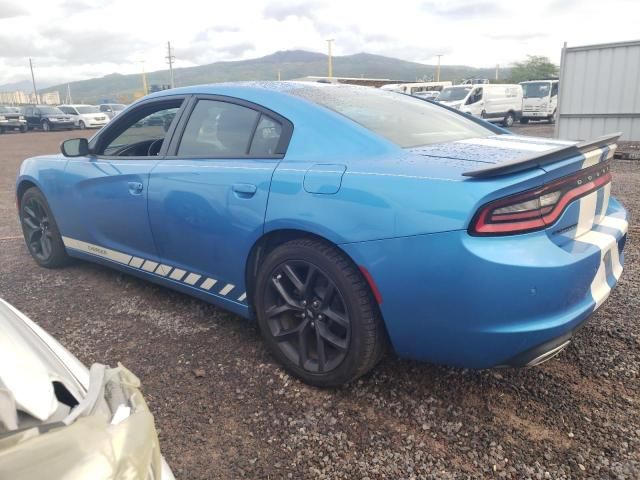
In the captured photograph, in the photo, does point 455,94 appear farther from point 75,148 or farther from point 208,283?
point 208,283

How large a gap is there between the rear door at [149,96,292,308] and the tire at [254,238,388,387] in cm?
22

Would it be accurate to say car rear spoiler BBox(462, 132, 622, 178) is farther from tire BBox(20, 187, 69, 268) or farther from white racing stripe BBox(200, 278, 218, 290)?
tire BBox(20, 187, 69, 268)

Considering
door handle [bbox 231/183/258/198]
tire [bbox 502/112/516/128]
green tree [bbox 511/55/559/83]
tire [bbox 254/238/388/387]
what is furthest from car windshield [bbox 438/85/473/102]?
green tree [bbox 511/55/559/83]

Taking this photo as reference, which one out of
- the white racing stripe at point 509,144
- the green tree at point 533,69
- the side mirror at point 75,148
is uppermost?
the green tree at point 533,69

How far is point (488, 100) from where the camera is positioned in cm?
2067

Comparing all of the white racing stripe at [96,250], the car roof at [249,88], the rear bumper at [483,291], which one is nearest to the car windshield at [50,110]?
the white racing stripe at [96,250]

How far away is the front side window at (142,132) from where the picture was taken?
334cm

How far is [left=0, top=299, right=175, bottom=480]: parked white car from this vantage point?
894 mm

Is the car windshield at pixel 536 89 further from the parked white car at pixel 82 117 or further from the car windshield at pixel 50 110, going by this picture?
the car windshield at pixel 50 110

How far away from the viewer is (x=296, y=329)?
2.53m

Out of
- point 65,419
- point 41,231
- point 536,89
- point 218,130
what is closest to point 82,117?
point 536,89

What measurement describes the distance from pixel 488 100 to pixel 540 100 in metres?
2.89

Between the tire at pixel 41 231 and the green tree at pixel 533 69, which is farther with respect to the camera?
the green tree at pixel 533 69

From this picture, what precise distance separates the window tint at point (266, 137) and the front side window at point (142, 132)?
78cm
